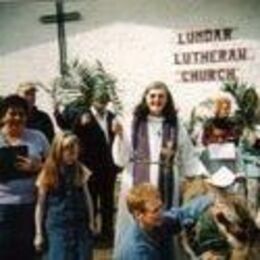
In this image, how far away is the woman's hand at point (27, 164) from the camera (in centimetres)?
357

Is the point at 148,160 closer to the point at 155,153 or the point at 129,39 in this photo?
the point at 155,153

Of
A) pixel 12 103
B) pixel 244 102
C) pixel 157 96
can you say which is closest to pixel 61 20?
pixel 244 102

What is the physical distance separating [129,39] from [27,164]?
69.5 inches

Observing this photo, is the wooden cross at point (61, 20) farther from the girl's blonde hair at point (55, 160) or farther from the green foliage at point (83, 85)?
the girl's blonde hair at point (55, 160)

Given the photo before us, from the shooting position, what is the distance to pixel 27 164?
11.7 feet

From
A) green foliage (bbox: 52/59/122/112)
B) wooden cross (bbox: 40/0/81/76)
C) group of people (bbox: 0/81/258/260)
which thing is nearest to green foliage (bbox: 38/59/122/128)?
green foliage (bbox: 52/59/122/112)

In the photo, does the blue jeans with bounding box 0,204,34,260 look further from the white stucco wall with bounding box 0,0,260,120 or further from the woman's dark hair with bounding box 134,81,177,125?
the white stucco wall with bounding box 0,0,260,120

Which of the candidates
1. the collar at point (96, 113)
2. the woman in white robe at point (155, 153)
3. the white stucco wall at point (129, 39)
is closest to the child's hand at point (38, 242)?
the woman in white robe at point (155, 153)

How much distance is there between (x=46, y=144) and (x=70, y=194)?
0.28 meters

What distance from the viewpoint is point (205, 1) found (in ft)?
16.4

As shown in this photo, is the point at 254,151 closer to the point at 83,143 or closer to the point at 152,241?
the point at 83,143

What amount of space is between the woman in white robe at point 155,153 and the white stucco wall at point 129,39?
801 mm

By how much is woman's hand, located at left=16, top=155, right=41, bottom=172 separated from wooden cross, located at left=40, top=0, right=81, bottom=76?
152cm

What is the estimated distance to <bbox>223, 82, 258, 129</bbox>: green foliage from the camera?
439cm
